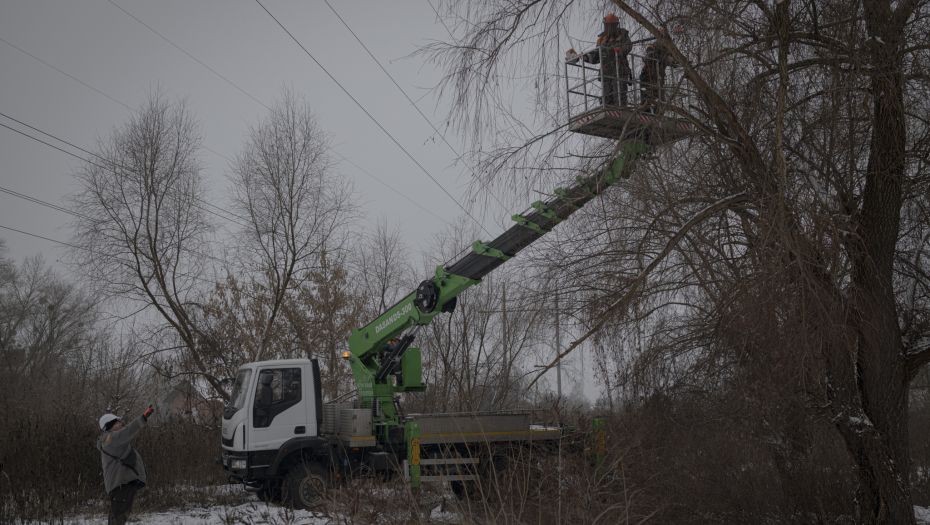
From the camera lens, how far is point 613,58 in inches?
223

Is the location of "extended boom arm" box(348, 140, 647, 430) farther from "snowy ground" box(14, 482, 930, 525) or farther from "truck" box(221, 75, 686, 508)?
"snowy ground" box(14, 482, 930, 525)

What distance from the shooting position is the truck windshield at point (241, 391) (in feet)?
37.3

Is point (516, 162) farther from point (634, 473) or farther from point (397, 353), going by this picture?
point (397, 353)

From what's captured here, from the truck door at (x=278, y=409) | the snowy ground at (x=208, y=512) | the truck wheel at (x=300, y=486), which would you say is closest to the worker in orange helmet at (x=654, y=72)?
the snowy ground at (x=208, y=512)

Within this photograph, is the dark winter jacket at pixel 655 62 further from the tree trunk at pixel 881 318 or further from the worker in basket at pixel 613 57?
the tree trunk at pixel 881 318

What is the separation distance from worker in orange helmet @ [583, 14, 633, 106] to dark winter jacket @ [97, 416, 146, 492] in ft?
21.2

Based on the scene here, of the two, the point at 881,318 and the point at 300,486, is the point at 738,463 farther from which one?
the point at 300,486

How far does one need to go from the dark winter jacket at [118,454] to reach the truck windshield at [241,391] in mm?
3343

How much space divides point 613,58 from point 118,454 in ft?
23.6

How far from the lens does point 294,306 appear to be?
1897 centimetres

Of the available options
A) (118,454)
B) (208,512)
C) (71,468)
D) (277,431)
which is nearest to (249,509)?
(208,512)

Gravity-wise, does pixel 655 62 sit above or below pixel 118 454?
above

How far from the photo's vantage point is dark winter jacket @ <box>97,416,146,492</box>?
25.4 feet

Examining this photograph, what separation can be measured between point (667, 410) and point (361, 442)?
17.4 ft
